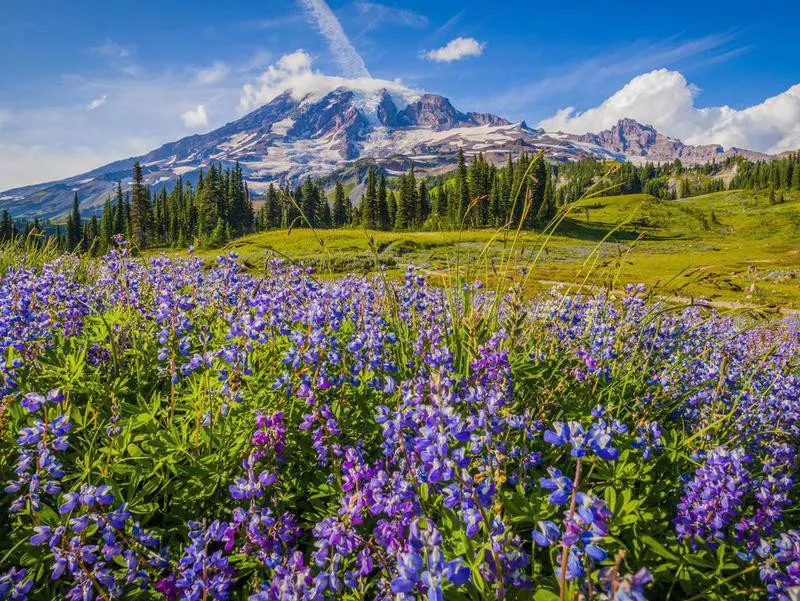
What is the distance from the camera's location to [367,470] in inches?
103

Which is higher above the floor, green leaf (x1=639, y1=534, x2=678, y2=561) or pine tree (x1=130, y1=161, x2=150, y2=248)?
pine tree (x1=130, y1=161, x2=150, y2=248)

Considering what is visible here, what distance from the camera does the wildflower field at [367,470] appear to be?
206 cm

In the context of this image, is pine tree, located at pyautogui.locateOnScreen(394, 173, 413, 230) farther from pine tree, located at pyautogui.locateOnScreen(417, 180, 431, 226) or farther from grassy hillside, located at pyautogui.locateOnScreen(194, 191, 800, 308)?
grassy hillside, located at pyautogui.locateOnScreen(194, 191, 800, 308)

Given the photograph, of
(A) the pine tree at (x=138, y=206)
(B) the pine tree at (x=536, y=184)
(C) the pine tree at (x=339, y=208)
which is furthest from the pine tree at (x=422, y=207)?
(A) the pine tree at (x=138, y=206)

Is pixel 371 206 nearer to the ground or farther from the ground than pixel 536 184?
farther from the ground

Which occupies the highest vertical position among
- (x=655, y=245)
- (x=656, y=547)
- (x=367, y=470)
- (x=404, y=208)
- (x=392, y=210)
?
(x=392, y=210)

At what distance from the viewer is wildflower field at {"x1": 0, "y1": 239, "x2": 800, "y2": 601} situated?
2.06 m

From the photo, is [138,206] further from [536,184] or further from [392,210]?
[536,184]

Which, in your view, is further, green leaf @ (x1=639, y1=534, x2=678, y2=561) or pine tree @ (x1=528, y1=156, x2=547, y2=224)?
pine tree @ (x1=528, y1=156, x2=547, y2=224)

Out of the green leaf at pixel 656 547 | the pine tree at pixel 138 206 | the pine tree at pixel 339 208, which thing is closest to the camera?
the green leaf at pixel 656 547

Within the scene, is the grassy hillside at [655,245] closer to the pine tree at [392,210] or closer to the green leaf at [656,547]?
the green leaf at [656,547]

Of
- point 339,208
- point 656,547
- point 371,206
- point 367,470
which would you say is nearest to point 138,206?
point 371,206

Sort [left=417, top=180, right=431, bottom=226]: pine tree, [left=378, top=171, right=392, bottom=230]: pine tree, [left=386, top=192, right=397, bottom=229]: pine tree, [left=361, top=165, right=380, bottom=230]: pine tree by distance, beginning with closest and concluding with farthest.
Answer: [left=361, top=165, right=380, bottom=230]: pine tree, [left=417, top=180, right=431, bottom=226]: pine tree, [left=378, top=171, right=392, bottom=230]: pine tree, [left=386, top=192, right=397, bottom=229]: pine tree

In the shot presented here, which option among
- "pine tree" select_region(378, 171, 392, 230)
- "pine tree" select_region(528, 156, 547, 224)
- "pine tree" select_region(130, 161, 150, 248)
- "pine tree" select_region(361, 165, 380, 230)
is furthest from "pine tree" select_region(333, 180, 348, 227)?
"pine tree" select_region(528, 156, 547, 224)
